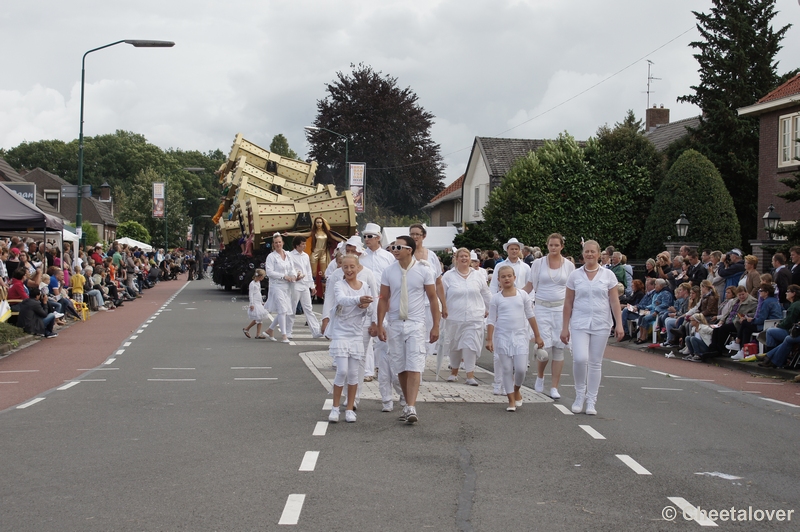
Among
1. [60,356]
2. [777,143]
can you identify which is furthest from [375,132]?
[60,356]

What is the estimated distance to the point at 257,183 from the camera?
107ft

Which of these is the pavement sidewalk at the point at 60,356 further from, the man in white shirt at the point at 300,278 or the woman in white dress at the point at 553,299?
the woman in white dress at the point at 553,299

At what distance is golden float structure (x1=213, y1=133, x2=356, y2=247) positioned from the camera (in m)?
29.7

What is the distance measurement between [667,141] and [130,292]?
94.3ft

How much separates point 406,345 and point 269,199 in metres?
23.7

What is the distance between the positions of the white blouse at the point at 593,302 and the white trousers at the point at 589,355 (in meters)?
0.08

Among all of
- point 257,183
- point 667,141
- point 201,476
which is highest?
point 667,141

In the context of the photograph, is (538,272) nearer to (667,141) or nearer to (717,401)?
(717,401)

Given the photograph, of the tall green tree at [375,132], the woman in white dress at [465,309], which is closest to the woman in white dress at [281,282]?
the woman in white dress at [465,309]

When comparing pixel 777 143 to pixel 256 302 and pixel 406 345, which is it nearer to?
pixel 256 302

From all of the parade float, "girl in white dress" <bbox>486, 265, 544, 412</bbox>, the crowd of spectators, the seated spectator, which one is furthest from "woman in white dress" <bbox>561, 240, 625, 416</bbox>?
the parade float

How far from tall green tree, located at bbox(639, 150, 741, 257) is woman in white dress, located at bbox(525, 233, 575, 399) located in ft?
73.1

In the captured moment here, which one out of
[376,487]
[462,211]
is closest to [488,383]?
[376,487]

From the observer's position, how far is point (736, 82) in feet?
117
